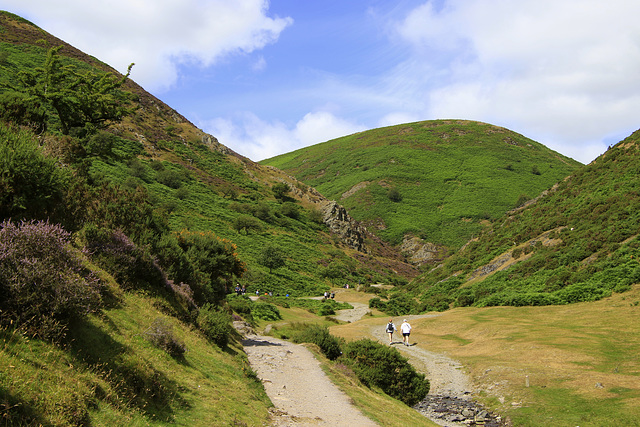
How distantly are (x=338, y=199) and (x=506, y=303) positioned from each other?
91919mm

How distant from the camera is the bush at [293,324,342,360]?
1980 centimetres

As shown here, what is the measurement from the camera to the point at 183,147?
279ft

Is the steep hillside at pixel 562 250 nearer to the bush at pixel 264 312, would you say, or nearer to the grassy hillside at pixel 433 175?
the bush at pixel 264 312

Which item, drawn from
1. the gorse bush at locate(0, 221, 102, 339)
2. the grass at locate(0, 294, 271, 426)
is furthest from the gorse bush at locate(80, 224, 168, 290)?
the gorse bush at locate(0, 221, 102, 339)

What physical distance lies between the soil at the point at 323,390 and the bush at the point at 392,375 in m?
0.75

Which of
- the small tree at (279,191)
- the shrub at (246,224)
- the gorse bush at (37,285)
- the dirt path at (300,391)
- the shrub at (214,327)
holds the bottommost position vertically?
the dirt path at (300,391)

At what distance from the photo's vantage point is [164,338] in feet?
31.2

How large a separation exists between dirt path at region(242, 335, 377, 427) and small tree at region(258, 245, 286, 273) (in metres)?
38.8

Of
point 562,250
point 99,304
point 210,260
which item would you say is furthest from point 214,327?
point 562,250

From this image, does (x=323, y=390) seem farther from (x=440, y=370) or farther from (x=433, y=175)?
(x=433, y=175)

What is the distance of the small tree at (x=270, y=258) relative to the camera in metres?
57.5

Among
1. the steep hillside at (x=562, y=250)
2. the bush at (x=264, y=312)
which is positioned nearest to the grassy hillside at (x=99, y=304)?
the bush at (x=264, y=312)

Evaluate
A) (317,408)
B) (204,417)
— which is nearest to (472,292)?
(317,408)

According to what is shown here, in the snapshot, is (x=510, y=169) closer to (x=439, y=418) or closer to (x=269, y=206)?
(x=269, y=206)
